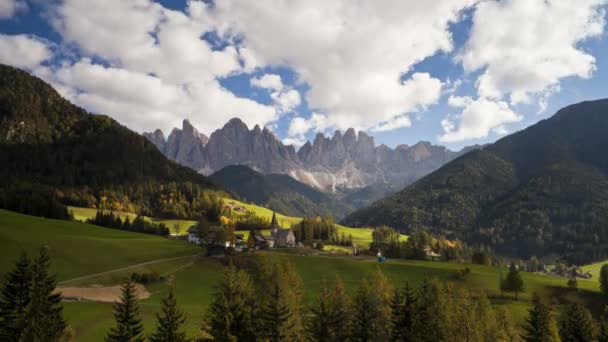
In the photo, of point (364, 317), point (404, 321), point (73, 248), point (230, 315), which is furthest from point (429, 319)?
point (73, 248)

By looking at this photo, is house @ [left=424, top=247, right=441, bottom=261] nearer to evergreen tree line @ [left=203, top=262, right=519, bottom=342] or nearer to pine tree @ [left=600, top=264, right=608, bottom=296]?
pine tree @ [left=600, top=264, right=608, bottom=296]

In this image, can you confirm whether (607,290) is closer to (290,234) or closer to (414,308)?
(414,308)

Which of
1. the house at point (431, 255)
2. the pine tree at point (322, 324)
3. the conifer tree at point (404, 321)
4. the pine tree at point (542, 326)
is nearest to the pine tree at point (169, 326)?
the pine tree at point (322, 324)

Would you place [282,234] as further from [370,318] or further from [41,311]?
[41,311]

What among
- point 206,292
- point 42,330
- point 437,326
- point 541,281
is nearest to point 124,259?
point 206,292

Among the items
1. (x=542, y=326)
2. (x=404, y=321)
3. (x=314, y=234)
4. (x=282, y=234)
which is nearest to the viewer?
(x=404, y=321)

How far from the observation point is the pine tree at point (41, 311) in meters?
30.0

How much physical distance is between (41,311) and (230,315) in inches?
695

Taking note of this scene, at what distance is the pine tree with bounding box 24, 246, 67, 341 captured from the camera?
1183 inches

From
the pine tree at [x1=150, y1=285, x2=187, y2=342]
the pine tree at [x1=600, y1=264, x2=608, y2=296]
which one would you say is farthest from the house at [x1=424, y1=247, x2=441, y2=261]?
the pine tree at [x1=150, y1=285, x2=187, y2=342]

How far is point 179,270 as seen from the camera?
9581 centimetres

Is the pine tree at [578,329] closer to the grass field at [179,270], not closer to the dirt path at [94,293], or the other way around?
the grass field at [179,270]

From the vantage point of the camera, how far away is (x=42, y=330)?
30.4 meters

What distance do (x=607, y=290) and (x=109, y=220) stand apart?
164m
